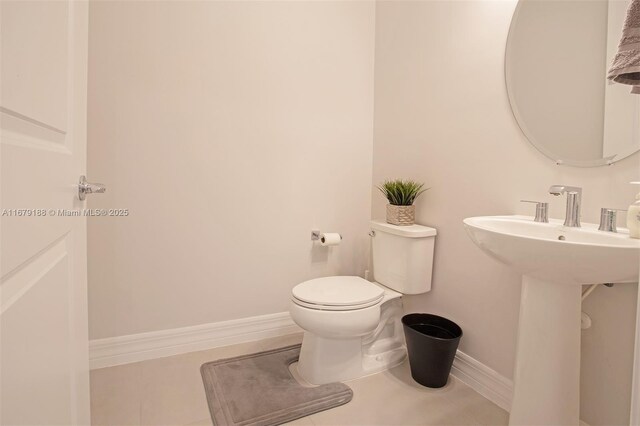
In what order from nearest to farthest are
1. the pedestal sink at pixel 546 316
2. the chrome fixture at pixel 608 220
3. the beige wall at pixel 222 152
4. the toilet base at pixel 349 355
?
the pedestal sink at pixel 546 316, the chrome fixture at pixel 608 220, the toilet base at pixel 349 355, the beige wall at pixel 222 152

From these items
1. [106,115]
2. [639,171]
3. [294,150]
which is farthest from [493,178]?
[106,115]

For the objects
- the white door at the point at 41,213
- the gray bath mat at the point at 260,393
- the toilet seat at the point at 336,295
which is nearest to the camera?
the white door at the point at 41,213

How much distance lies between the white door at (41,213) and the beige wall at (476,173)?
5.12ft

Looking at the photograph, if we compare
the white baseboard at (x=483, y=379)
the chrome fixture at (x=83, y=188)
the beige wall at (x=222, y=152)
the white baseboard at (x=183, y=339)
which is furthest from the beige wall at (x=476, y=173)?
the chrome fixture at (x=83, y=188)

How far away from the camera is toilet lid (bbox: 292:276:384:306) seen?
1516 millimetres

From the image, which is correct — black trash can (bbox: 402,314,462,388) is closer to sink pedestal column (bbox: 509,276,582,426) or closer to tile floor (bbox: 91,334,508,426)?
tile floor (bbox: 91,334,508,426)

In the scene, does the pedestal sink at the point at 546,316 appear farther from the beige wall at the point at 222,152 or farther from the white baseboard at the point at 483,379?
the beige wall at the point at 222,152

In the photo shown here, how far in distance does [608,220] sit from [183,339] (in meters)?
2.00

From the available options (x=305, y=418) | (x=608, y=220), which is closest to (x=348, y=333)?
(x=305, y=418)

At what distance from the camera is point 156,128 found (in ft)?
5.84

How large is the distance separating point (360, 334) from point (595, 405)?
2.91ft

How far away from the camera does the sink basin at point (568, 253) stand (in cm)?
85

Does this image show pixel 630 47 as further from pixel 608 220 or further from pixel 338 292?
pixel 338 292

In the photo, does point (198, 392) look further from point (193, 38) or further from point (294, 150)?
point (193, 38)
